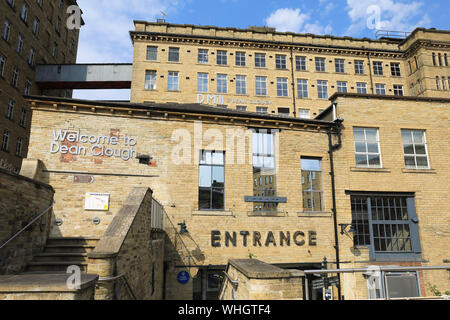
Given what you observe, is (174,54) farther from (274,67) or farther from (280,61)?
(280,61)

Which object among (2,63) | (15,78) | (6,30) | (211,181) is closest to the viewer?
(211,181)

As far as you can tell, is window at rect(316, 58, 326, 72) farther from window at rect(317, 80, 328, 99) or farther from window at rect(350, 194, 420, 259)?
window at rect(350, 194, 420, 259)

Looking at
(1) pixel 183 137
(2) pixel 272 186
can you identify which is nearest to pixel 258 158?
(2) pixel 272 186

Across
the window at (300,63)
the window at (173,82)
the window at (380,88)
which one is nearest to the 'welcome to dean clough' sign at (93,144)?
the window at (173,82)

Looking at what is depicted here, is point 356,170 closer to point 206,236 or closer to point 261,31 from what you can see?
point 206,236

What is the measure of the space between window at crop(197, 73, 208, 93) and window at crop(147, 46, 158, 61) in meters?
4.84

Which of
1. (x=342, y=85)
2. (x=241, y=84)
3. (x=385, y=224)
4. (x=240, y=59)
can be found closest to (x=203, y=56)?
(x=240, y=59)

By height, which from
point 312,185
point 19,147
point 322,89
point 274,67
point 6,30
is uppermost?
point 6,30

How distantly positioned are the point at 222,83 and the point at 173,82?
5049mm

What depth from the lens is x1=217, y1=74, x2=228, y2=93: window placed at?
30.0m

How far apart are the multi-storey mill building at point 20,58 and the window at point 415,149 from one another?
2861 centimetres

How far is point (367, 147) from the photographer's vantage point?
49.7 feet

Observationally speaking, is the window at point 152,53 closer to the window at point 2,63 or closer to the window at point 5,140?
the window at point 2,63
